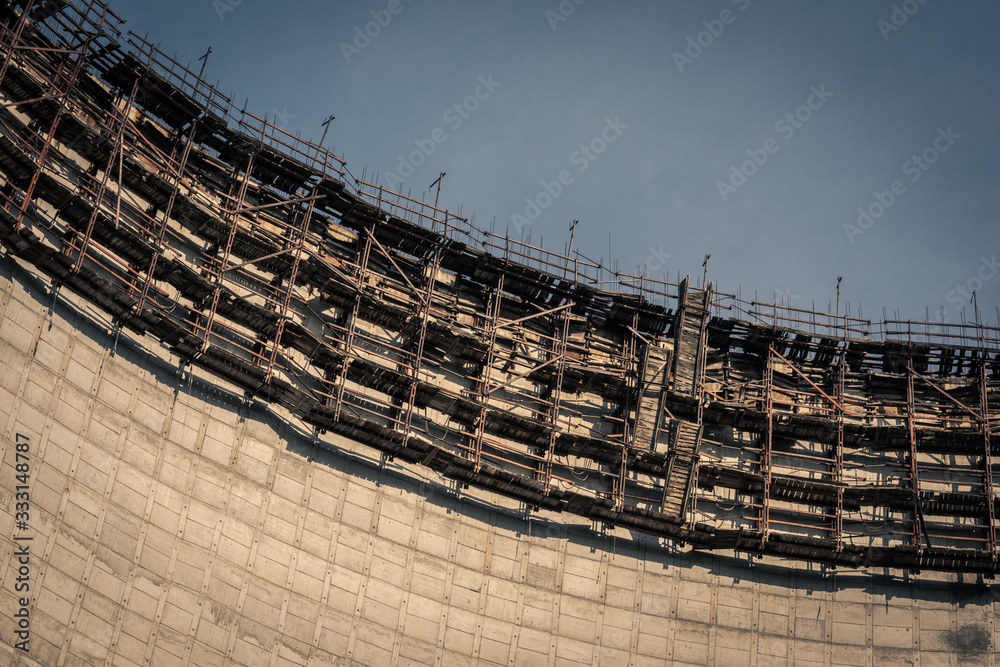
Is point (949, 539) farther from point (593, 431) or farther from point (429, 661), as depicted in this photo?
point (429, 661)

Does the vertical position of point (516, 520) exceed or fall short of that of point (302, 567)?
it exceeds it

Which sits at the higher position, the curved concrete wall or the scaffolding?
the scaffolding

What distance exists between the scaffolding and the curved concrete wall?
1461mm

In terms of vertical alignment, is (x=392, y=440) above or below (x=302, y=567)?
above

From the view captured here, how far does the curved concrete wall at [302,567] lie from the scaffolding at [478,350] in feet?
4.79

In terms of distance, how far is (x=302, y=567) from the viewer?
41.8 metres

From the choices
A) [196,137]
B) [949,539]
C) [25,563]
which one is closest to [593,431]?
[949,539]

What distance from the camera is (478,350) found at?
160 ft

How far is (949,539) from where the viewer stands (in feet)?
166

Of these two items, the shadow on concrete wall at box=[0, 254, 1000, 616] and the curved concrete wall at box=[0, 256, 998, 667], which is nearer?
the curved concrete wall at box=[0, 256, 998, 667]

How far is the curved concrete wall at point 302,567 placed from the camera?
36.5 metres

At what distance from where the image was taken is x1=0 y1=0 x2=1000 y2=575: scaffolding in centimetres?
4088

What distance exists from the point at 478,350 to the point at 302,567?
12.7 meters

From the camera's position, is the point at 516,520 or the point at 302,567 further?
the point at 516,520
